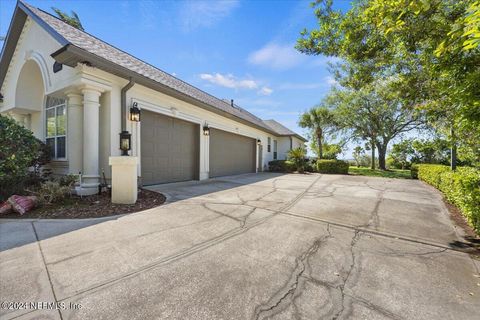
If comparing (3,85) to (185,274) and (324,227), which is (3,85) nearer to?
(185,274)

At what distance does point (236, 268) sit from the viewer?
246 centimetres

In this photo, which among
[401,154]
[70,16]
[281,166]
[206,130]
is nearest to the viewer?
[206,130]

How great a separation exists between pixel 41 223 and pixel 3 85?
10.8 m

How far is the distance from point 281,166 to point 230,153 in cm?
635

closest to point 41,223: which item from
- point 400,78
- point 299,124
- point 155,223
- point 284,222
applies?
point 155,223

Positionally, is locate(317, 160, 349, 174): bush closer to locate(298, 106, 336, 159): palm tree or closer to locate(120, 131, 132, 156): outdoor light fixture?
locate(298, 106, 336, 159): palm tree

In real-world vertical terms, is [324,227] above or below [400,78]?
below

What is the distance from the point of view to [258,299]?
1947 mm

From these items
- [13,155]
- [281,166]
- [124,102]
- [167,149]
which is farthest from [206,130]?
[281,166]

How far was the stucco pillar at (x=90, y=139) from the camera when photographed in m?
5.65

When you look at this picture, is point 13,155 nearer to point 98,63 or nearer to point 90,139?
point 90,139

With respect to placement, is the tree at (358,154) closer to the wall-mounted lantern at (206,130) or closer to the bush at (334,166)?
the bush at (334,166)

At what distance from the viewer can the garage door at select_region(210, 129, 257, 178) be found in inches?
437

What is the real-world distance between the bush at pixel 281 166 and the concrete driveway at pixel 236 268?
12.5 meters
